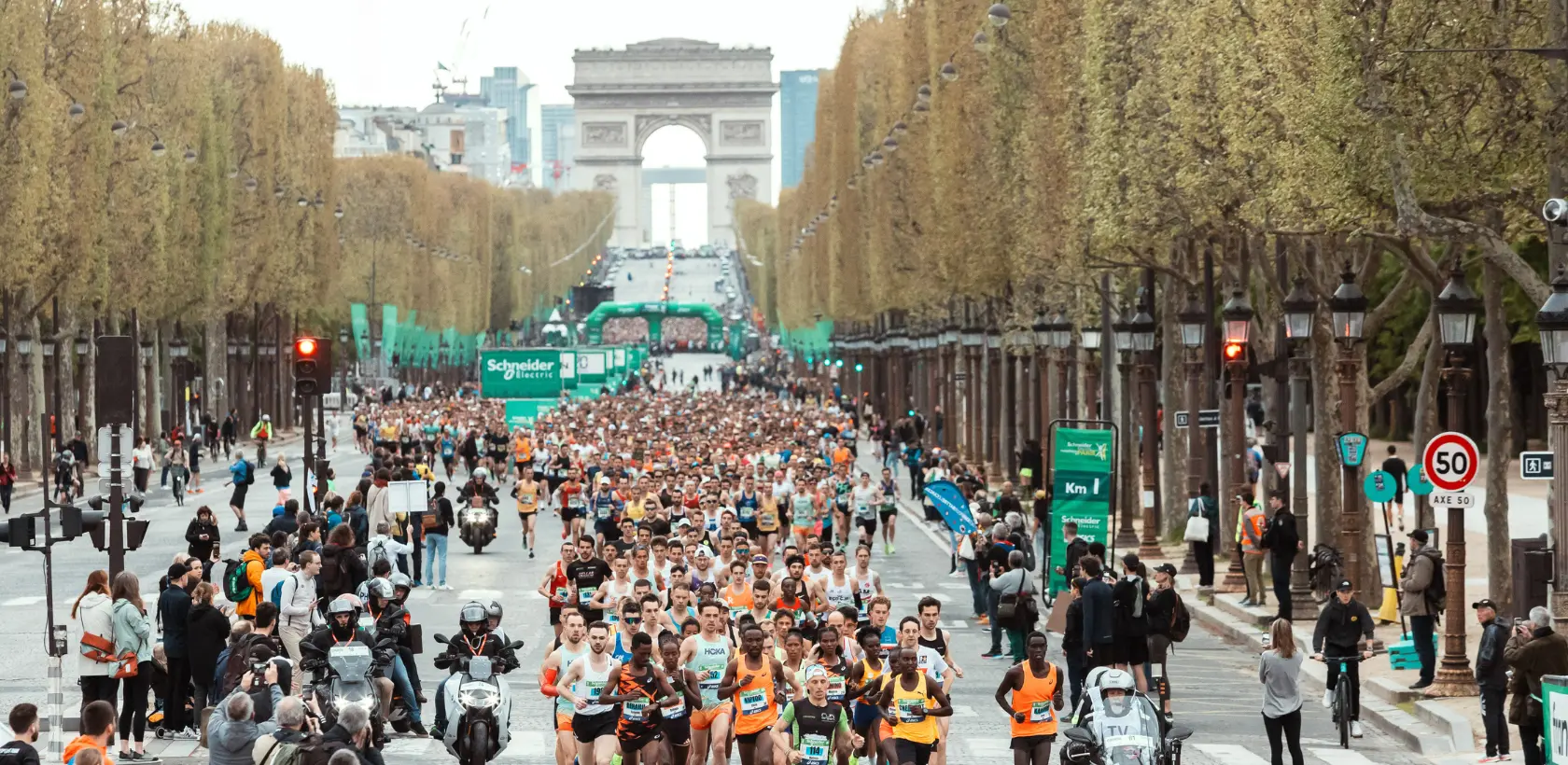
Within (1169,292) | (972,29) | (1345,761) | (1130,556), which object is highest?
(972,29)

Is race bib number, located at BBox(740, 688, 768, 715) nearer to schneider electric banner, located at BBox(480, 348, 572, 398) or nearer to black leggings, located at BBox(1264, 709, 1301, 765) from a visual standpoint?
black leggings, located at BBox(1264, 709, 1301, 765)

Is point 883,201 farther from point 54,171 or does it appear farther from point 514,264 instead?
point 514,264

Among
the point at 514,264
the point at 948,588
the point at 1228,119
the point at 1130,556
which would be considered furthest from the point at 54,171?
the point at 514,264

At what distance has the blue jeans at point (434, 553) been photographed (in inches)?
1399

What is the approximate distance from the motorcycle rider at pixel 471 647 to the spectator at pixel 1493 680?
7.36 meters

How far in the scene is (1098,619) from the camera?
21.9 metres

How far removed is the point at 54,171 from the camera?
5697 centimetres

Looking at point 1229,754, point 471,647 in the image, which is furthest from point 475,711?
point 1229,754

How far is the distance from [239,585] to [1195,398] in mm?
17892

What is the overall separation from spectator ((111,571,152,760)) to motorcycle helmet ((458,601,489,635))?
383 cm

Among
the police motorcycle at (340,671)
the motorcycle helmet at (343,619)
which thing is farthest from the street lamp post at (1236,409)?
the police motorcycle at (340,671)

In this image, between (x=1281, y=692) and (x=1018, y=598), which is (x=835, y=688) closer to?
(x=1281, y=692)

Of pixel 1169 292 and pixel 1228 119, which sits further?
pixel 1169 292

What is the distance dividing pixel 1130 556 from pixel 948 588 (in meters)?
13.4
